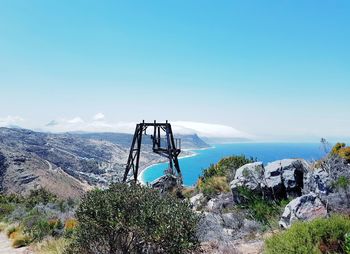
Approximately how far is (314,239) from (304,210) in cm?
232

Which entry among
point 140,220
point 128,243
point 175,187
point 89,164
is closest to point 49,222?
point 175,187

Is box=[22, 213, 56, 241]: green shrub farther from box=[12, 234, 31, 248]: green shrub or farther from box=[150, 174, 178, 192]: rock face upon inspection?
box=[150, 174, 178, 192]: rock face

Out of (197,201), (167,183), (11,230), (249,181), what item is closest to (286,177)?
(249,181)

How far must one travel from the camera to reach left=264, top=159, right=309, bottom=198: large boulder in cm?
1070

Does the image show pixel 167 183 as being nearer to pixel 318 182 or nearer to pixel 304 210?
pixel 318 182

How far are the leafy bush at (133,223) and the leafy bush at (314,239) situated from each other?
1468 millimetres

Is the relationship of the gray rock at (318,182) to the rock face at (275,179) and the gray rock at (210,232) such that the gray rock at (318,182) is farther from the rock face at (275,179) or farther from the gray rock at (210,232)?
A: the gray rock at (210,232)

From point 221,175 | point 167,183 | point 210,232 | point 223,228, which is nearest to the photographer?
point 210,232

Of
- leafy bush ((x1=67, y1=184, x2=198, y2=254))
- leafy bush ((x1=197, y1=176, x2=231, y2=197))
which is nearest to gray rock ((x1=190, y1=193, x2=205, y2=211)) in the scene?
leafy bush ((x1=197, y1=176, x2=231, y2=197))

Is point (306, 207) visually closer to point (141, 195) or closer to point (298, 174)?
point (298, 174)

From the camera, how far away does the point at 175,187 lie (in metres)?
17.2

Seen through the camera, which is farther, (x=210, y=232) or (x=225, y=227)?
(x=225, y=227)

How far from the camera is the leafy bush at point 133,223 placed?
6.02 meters

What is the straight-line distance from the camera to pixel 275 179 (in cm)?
1096
